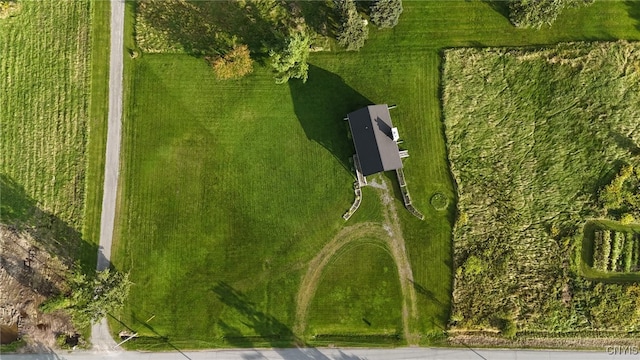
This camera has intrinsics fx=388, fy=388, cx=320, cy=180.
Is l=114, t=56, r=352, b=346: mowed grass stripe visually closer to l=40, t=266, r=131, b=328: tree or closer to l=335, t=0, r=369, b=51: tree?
l=40, t=266, r=131, b=328: tree

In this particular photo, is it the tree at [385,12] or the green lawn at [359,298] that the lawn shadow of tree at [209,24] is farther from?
the green lawn at [359,298]

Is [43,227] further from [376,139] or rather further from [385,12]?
[385,12]

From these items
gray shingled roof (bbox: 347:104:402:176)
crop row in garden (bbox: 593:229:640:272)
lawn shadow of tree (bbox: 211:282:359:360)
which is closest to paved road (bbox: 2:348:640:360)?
lawn shadow of tree (bbox: 211:282:359:360)

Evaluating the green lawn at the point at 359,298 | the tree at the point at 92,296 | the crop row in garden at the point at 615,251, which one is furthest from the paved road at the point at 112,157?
the crop row in garden at the point at 615,251

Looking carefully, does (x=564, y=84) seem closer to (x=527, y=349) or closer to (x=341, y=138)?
(x=341, y=138)

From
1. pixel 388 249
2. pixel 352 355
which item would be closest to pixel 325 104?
pixel 388 249

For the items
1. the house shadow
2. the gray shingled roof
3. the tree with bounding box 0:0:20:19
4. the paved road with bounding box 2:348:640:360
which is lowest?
the paved road with bounding box 2:348:640:360
